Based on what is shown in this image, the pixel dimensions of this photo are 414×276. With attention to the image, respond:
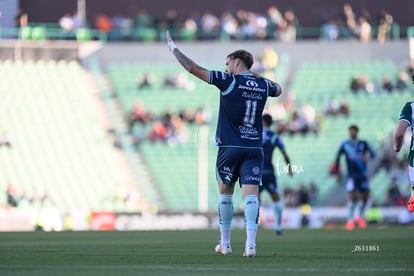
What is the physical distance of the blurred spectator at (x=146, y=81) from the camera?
48.5 meters

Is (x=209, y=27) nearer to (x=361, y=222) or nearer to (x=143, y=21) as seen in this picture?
(x=143, y=21)

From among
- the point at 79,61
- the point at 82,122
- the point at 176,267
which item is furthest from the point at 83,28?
the point at 176,267

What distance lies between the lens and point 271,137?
2330 centimetres

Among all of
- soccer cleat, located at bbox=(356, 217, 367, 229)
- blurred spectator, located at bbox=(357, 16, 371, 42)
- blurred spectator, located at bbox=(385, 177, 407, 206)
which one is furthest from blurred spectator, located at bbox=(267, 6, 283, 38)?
soccer cleat, located at bbox=(356, 217, 367, 229)

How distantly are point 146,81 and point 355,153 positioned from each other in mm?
21178

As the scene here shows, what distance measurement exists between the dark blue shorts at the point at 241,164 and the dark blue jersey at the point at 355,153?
13787 mm

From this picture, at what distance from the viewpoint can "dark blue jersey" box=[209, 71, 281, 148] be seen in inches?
560

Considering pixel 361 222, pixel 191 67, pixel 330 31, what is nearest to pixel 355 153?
pixel 361 222

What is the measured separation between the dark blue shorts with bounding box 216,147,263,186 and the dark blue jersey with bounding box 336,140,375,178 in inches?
543

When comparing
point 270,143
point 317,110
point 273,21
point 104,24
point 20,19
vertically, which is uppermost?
point 273,21

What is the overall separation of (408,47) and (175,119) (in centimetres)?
1167

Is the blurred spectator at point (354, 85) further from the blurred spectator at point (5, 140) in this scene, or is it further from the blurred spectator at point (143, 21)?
the blurred spectator at point (5, 140)

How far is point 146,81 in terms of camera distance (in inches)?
1913

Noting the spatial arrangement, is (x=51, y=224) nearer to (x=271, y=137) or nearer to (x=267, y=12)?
(x=271, y=137)
